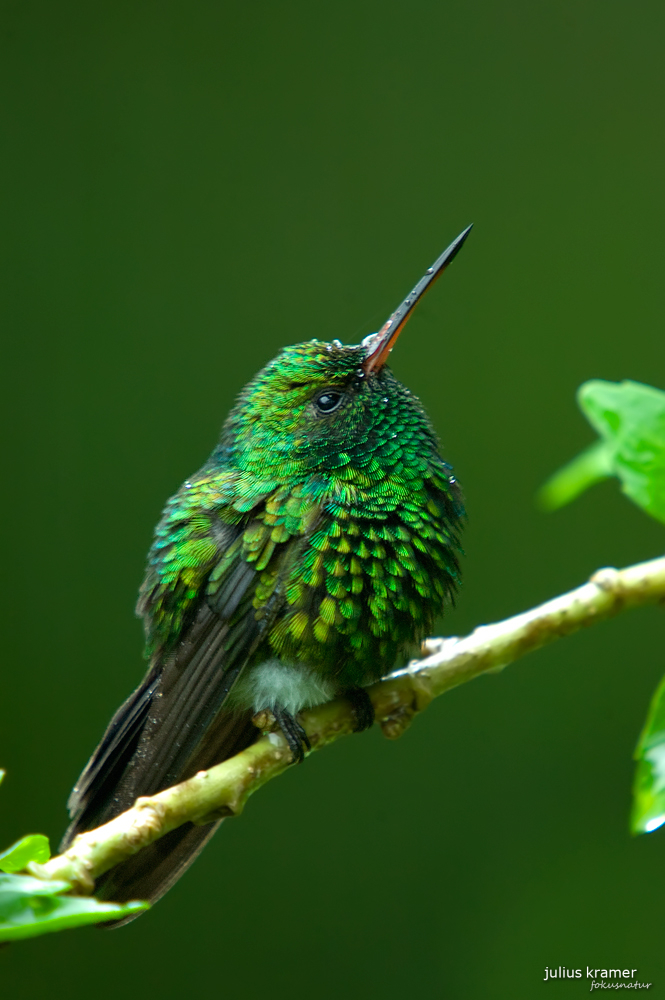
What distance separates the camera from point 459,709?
292 centimetres

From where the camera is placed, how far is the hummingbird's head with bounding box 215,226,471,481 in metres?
1.33

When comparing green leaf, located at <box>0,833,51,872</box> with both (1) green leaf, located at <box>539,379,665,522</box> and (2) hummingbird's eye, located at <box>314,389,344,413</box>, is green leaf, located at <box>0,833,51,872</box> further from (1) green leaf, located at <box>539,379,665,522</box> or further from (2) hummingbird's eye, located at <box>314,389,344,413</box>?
(2) hummingbird's eye, located at <box>314,389,344,413</box>

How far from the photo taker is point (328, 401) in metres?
1.40

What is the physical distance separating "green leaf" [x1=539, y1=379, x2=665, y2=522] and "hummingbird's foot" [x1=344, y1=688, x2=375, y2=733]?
0.69 meters

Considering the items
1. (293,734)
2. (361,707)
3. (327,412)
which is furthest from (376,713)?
(327,412)

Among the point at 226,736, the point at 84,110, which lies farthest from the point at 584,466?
the point at 84,110

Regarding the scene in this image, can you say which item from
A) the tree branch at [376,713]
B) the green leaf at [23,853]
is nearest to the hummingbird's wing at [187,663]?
the tree branch at [376,713]

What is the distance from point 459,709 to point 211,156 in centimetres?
185

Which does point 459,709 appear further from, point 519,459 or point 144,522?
point 144,522

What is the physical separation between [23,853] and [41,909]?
12 centimetres

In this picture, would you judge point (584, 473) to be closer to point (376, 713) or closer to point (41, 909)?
point (41, 909)

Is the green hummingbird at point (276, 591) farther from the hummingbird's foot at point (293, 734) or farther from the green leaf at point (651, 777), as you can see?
the green leaf at point (651, 777)

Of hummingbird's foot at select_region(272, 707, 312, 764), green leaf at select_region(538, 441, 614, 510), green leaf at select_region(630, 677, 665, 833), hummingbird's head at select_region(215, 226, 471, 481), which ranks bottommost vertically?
green leaf at select_region(630, 677, 665, 833)

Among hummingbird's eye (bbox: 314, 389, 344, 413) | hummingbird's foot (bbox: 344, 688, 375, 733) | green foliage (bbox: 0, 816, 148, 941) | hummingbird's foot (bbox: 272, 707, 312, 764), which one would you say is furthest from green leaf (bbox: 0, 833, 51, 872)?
hummingbird's eye (bbox: 314, 389, 344, 413)
